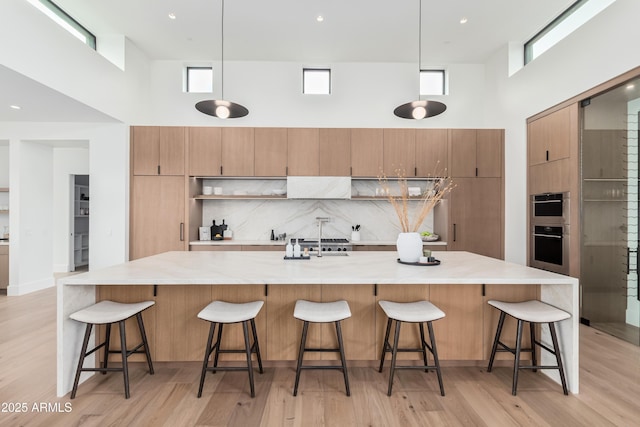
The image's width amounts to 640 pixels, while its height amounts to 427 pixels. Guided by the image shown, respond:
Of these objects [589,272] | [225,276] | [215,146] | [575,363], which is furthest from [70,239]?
[589,272]

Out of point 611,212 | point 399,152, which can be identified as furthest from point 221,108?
point 611,212

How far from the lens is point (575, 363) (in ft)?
6.97

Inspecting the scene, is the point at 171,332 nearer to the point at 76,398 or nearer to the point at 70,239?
the point at 76,398

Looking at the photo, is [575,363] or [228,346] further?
[228,346]

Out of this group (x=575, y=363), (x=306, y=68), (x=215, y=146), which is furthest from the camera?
(x=306, y=68)

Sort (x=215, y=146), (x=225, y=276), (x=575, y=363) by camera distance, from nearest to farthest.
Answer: (x=225, y=276) → (x=575, y=363) → (x=215, y=146)

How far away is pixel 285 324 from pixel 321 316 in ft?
1.77

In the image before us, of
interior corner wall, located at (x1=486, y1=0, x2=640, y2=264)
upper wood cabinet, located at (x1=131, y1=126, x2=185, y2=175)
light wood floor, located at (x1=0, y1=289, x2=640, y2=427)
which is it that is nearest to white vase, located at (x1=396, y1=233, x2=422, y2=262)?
light wood floor, located at (x1=0, y1=289, x2=640, y2=427)

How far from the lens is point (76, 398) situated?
206 cm

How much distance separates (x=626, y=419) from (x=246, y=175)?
14.6ft

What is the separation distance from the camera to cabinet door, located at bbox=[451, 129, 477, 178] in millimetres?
4602

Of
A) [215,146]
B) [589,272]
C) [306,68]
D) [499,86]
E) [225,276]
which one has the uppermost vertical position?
[306,68]

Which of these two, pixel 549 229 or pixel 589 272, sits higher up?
pixel 549 229

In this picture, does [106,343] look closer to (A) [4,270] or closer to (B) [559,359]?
(B) [559,359]
